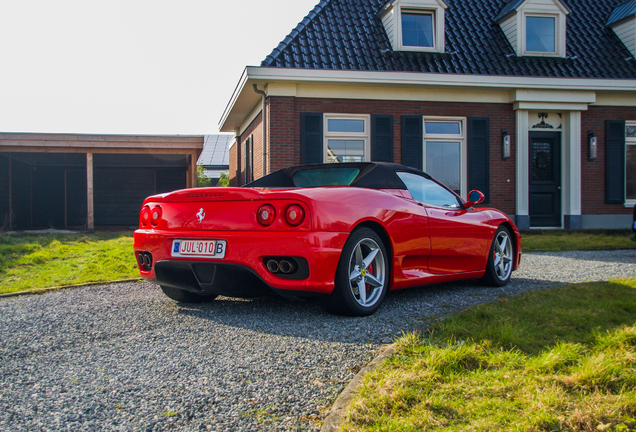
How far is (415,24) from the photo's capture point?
1195cm

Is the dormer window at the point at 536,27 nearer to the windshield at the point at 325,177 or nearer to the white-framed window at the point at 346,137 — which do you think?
the white-framed window at the point at 346,137

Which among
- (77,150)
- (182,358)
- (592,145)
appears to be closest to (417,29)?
(592,145)

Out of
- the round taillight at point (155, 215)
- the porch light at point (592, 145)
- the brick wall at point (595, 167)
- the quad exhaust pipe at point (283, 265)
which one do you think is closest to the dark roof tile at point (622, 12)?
the brick wall at point (595, 167)

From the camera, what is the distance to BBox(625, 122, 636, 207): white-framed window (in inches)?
490

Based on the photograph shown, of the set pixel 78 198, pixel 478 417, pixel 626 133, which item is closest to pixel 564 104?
pixel 626 133

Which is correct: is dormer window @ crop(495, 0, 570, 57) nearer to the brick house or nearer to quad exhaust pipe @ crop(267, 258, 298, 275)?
Answer: the brick house

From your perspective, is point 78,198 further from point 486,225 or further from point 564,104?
point 486,225

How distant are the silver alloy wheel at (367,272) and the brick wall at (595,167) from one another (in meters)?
10.2

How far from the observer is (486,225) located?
4.92 m

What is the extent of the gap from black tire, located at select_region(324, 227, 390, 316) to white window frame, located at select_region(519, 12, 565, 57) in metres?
10.5

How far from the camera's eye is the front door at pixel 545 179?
12.0 metres

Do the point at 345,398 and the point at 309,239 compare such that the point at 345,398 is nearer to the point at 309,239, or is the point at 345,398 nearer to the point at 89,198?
the point at 309,239

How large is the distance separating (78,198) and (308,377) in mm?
19269

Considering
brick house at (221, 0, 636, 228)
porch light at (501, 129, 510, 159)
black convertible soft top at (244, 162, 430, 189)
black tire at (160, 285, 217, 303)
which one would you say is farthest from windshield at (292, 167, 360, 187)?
porch light at (501, 129, 510, 159)
